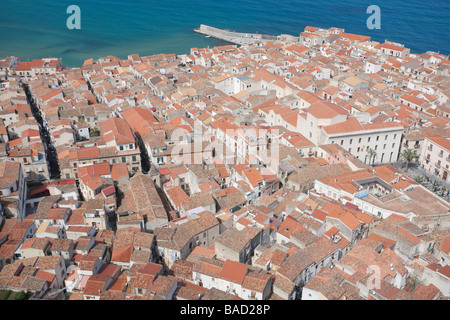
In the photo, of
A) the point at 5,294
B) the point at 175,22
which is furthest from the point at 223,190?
the point at 175,22

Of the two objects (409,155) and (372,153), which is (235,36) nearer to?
(372,153)

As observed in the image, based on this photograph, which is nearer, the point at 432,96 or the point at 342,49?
the point at 432,96

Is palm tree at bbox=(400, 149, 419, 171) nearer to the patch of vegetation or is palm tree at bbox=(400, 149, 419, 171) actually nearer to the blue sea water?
the patch of vegetation

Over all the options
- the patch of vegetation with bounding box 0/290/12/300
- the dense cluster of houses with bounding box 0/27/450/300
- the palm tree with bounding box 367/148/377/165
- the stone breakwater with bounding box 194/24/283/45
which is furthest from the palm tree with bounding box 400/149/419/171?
the stone breakwater with bounding box 194/24/283/45

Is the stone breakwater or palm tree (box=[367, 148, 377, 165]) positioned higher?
the stone breakwater
